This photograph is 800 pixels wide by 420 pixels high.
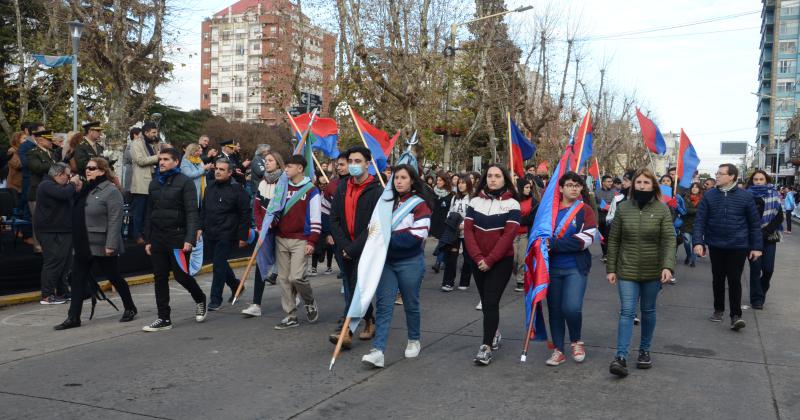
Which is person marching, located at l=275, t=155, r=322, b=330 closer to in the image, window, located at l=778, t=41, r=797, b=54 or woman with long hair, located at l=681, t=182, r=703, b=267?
woman with long hair, located at l=681, t=182, r=703, b=267

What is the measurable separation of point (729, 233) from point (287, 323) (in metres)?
5.00

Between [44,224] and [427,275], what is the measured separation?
242 inches

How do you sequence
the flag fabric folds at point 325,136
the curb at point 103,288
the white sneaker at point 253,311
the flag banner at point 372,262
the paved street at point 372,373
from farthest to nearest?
1. the flag fabric folds at point 325,136
2. the curb at point 103,288
3. the white sneaker at point 253,311
4. the flag banner at point 372,262
5. the paved street at point 372,373

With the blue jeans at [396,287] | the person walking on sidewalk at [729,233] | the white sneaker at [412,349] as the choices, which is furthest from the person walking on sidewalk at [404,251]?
the person walking on sidewalk at [729,233]

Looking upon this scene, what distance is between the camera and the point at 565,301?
640 centimetres

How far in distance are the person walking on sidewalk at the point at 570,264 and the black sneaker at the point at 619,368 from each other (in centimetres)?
47

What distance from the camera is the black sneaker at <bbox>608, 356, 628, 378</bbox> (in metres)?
5.99

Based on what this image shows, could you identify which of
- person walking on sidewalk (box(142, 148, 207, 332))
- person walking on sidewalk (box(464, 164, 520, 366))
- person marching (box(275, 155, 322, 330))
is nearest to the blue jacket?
person walking on sidewalk (box(464, 164, 520, 366))

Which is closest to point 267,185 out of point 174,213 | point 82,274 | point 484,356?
point 174,213

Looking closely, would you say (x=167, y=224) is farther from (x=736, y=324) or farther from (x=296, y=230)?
(x=736, y=324)

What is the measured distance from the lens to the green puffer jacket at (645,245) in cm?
619

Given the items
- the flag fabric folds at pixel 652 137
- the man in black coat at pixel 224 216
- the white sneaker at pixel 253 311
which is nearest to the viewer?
the white sneaker at pixel 253 311

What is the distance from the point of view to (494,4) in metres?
35.1

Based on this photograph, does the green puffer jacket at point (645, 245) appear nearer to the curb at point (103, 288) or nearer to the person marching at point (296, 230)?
the person marching at point (296, 230)
